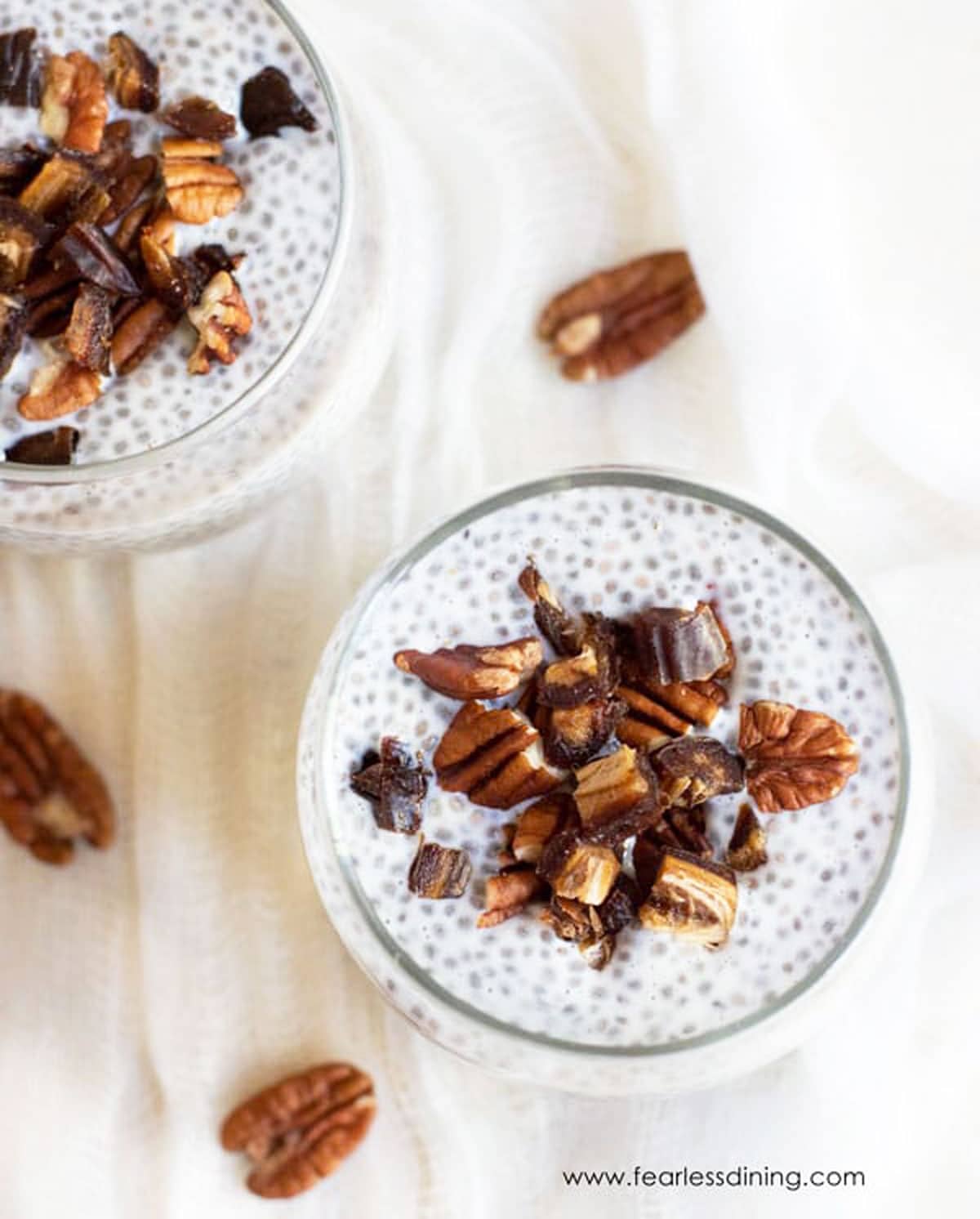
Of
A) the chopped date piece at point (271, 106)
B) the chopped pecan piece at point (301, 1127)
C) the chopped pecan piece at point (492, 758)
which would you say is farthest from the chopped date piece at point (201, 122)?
the chopped pecan piece at point (301, 1127)

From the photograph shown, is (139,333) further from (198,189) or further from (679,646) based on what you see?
(679,646)

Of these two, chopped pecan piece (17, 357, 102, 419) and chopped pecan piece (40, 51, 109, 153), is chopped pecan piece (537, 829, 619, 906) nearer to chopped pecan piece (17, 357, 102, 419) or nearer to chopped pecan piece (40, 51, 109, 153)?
chopped pecan piece (17, 357, 102, 419)

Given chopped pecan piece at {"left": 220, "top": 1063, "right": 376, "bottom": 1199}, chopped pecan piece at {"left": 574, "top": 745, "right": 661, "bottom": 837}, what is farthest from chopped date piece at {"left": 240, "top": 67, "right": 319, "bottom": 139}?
chopped pecan piece at {"left": 220, "top": 1063, "right": 376, "bottom": 1199}

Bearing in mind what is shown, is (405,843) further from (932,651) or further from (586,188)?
(586,188)

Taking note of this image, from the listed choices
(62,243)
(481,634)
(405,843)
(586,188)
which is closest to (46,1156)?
(405,843)

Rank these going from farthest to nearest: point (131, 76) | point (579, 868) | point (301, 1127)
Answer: point (301, 1127), point (131, 76), point (579, 868)

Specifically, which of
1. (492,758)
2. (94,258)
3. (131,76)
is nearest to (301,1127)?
(492,758)
